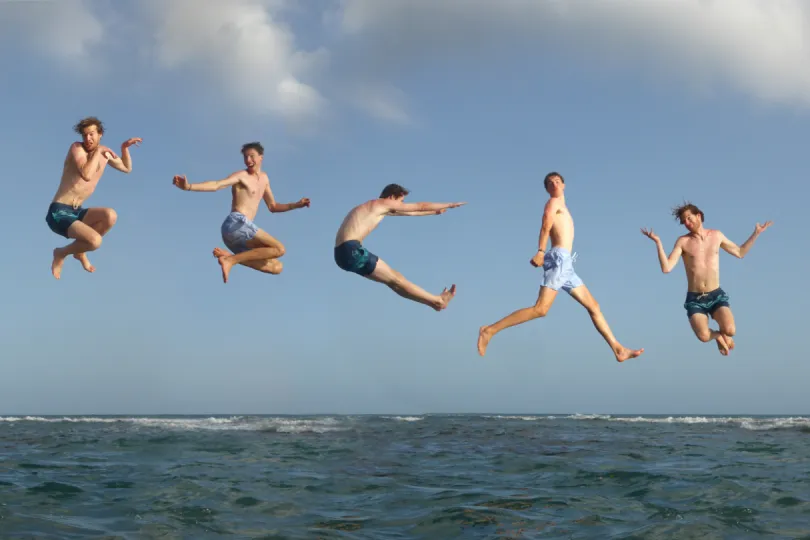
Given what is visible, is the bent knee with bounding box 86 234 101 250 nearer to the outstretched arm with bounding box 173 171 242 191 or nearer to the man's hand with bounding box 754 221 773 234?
the outstretched arm with bounding box 173 171 242 191

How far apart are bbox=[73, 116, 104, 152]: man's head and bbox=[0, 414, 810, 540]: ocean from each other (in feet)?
23.1

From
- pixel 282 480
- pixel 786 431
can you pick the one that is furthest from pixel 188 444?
pixel 786 431

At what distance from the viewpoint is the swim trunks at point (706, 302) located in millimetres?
17062

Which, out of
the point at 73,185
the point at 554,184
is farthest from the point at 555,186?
the point at 73,185

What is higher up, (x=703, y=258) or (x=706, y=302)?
(x=703, y=258)

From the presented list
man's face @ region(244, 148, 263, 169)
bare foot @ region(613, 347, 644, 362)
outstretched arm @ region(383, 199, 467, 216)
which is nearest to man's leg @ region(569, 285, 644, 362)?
bare foot @ region(613, 347, 644, 362)

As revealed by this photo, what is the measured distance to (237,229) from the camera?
1528cm

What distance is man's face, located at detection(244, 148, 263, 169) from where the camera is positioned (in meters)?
15.4

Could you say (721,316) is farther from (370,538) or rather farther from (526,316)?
(370,538)

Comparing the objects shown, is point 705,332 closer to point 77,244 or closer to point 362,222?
point 362,222

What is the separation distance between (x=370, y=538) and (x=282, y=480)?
6.21 metres

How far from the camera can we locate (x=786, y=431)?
37.8 m

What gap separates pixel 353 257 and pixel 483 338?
3221 mm

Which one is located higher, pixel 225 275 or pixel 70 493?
pixel 225 275
